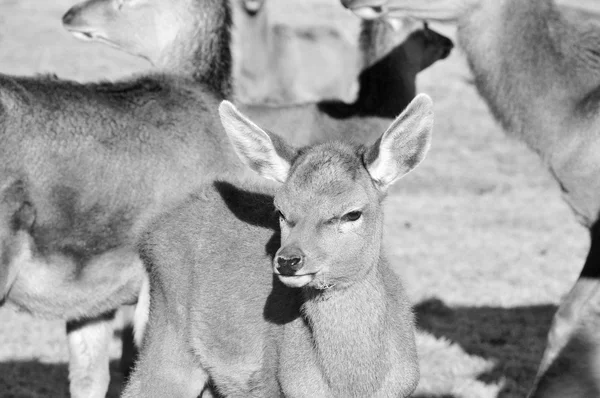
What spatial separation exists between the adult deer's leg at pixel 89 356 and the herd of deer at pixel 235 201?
11 millimetres

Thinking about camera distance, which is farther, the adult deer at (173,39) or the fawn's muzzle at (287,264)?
the adult deer at (173,39)

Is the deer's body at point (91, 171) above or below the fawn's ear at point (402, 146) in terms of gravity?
below

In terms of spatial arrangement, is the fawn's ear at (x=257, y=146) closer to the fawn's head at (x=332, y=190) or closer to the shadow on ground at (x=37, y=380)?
the fawn's head at (x=332, y=190)

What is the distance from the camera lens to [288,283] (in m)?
4.80

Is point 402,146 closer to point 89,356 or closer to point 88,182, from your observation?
point 88,182

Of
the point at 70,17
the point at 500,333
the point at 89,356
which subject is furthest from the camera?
the point at 500,333

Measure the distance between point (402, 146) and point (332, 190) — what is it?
45cm

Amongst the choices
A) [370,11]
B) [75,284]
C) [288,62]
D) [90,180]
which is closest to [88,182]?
[90,180]

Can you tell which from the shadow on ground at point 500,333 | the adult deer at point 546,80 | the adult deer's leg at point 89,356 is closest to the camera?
the adult deer's leg at point 89,356

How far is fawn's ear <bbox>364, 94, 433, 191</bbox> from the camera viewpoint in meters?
5.16

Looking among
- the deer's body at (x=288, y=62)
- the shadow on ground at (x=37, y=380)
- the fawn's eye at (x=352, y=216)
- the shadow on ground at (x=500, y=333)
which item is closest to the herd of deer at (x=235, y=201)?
the fawn's eye at (x=352, y=216)

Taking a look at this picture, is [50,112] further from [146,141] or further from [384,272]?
[384,272]

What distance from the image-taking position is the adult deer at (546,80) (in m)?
7.45

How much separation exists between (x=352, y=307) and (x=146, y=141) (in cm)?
227
